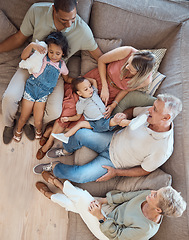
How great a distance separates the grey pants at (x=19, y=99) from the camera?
175 cm

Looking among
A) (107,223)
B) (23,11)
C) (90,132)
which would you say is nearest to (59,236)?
(107,223)

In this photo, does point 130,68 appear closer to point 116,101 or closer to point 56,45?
point 116,101

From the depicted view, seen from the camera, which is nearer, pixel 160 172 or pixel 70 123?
pixel 160 172

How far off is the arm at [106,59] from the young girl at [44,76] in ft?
1.05

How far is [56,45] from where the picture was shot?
162cm

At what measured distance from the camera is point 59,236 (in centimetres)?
196

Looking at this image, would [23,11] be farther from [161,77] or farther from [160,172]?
[160,172]

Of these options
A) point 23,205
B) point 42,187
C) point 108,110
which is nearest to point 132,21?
point 108,110

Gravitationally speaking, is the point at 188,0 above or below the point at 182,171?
above

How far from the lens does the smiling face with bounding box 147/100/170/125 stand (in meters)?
1.45

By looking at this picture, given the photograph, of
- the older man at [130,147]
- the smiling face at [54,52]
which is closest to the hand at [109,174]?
the older man at [130,147]

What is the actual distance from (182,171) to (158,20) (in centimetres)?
130

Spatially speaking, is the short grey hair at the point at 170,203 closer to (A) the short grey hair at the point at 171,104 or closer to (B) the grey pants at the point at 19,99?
(A) the short grey hair at the point at 171,104

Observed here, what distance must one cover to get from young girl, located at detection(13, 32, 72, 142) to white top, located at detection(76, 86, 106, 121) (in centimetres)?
28
